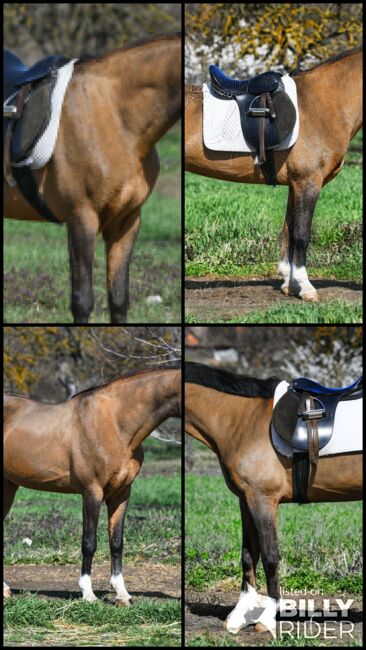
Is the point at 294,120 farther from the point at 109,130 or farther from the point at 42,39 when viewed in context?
the point at 42,39

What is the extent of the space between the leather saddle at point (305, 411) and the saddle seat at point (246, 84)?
4.90 ft

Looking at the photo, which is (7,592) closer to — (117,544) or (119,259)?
(117,544)

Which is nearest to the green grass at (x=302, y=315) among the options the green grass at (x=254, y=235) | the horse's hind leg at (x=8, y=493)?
the green grass at (x=254, y=235)

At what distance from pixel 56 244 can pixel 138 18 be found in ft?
13.7

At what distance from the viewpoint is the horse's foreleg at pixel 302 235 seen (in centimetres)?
561

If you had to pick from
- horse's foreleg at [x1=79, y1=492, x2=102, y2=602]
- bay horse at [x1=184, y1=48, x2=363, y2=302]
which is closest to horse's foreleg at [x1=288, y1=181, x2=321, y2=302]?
bay horse at [x1=184, y1=48, x2=363, y2=302]

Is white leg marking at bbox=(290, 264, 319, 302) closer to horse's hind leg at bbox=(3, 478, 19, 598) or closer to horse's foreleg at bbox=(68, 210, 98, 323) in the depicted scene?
horse's foreleg at bbox=(68, 210, 98, 323)

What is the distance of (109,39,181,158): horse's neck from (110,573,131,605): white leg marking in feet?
6.77

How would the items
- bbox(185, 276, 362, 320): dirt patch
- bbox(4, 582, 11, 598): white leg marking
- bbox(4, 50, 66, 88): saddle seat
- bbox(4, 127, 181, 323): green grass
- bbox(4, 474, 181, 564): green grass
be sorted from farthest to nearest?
bbox(4, 127, 181, 323): green grass → bbox(4, 474, 181, 564): green grass → bbox(185, 276, 362, 320): dirt patch → bbox(4, 582, 11, 598): white leg marking → bbox(4, 50, 66, 88): saddle seat

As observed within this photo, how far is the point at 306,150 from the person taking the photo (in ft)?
18.3

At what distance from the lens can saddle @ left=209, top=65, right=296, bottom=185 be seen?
5.46 meters

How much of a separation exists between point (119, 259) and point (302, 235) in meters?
0.93

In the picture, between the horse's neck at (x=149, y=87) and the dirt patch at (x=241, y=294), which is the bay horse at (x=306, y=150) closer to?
the dirt patch at (x=241, y=294)

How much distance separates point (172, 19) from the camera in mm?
13664
